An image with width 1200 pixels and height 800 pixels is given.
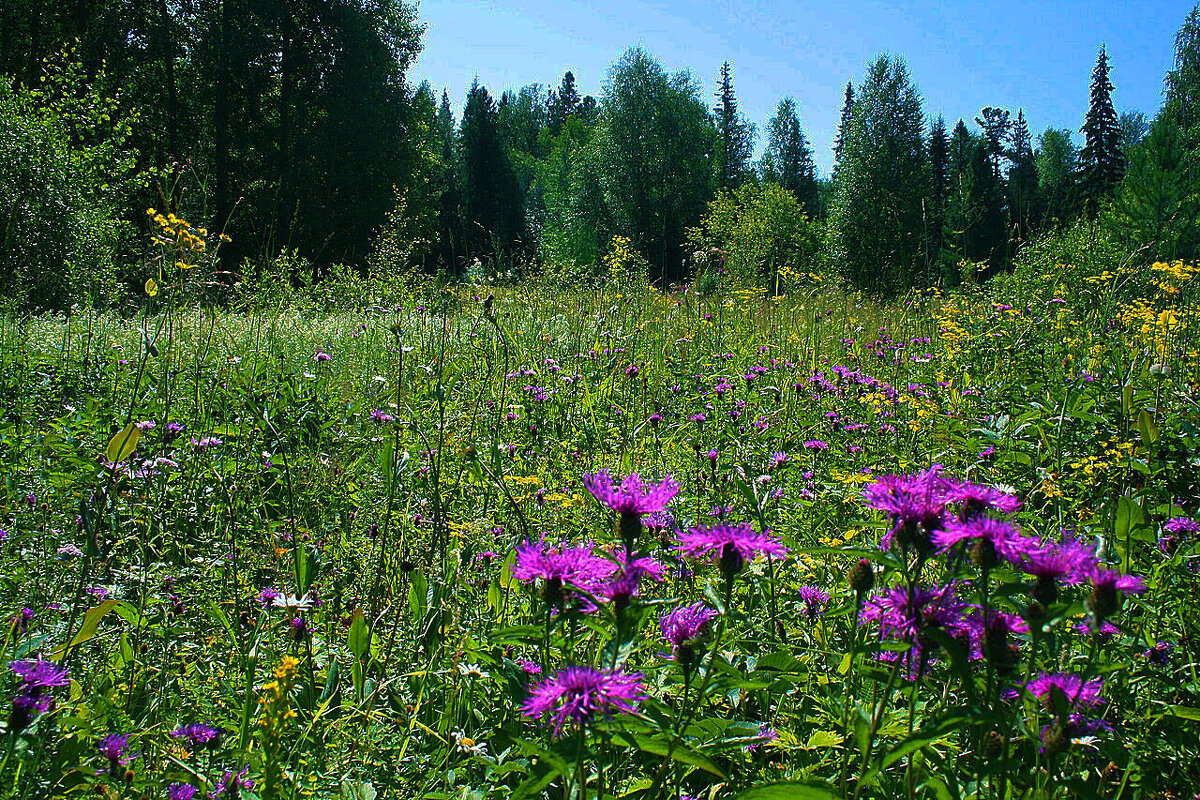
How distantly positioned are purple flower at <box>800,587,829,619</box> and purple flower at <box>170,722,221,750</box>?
110 cm

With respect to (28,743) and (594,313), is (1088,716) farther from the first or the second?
(594,313)

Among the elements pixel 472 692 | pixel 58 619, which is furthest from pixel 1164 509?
A: pixel 58 619

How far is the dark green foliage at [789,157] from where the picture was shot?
4653cm

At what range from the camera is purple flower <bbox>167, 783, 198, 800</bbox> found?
95 cm

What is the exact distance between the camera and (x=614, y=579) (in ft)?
2.58

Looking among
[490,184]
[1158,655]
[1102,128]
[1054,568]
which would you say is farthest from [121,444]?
[1102,128]

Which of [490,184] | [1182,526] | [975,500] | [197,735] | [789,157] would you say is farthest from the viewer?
[789,157]

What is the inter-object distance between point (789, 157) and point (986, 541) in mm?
50808

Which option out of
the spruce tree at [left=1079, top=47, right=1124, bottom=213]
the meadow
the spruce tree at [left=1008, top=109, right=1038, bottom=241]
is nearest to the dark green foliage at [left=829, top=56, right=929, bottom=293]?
the spruce tree at [left=1008, top=109, right=1038, bottom=241]

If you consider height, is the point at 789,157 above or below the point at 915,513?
above

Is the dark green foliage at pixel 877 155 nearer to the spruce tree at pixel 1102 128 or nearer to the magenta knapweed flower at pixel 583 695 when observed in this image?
the spruce tree at pixel 1102 128

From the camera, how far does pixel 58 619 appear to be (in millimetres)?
1508

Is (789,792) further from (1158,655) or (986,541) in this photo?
(1158,655)

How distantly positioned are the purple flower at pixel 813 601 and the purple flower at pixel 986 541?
0.65 m
